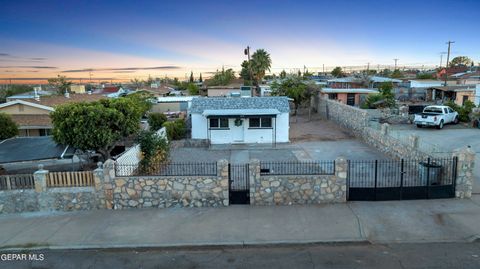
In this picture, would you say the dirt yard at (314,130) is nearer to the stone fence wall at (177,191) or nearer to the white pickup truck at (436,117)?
the white pickup truck at (436,117)

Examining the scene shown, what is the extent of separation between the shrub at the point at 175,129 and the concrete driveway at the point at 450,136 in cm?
1532

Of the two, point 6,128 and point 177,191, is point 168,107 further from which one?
point 177,191

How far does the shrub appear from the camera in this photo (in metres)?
24.6

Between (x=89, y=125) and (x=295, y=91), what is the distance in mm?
26666

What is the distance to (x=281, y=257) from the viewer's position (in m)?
8.63

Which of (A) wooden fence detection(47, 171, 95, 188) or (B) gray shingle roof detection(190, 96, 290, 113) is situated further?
(B) gray shingle roof detection(190, 96, 290, 113)

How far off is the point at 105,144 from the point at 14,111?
638 inches

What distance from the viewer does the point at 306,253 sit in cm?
883

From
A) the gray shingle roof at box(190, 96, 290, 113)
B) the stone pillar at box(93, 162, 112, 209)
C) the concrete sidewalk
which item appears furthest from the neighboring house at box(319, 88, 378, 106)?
the stone pillar at box(93, 162, 112, 209)

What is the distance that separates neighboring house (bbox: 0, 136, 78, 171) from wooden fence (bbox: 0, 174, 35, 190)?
129 inches

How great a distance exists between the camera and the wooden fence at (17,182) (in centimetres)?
1199

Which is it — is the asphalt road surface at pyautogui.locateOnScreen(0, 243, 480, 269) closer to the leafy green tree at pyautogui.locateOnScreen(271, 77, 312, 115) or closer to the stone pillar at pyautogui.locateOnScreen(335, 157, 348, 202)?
the stone pillar at pyautogui.locateOnScreen(335, 157, 348, 202)

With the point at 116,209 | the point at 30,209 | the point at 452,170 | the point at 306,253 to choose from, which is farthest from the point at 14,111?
the point at 452,170

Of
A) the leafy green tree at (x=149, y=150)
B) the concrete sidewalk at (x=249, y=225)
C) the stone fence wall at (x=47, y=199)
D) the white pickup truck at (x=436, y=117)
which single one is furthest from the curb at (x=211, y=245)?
the white pickup truck at (x=436, y=117)
